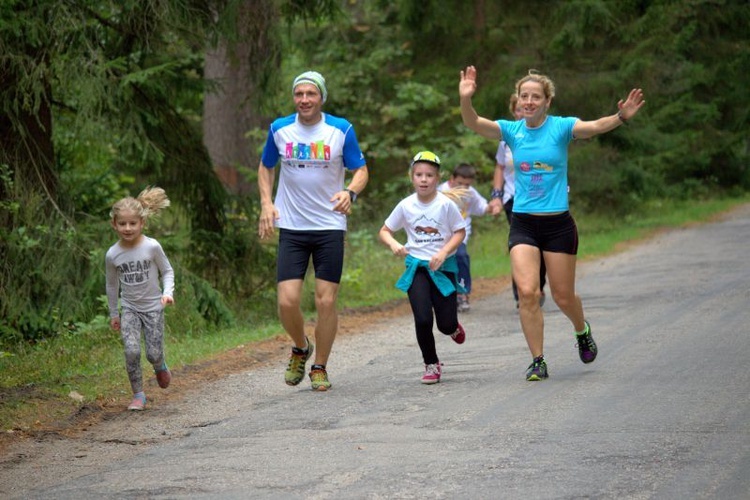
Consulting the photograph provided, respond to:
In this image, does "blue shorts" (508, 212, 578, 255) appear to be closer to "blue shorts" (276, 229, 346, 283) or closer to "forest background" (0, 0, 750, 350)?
"blue shorts" (276, 229, 346, 283)

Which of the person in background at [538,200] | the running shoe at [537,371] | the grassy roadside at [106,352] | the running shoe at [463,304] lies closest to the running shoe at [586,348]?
the person in background at [538,200]

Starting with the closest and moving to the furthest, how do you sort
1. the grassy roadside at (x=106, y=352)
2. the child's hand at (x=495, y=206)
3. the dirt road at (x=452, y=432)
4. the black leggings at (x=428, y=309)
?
the dirt road at (x=452, y=432) → the grassy roadside at (x=106, y=352) → the black leggings at (x=428, y=309) → the child's hand at (x=495, y=206)

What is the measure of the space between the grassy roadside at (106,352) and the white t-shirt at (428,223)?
2448mm

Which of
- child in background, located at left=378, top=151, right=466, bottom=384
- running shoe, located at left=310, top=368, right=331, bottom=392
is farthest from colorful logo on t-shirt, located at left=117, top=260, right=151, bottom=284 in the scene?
child in background, located at left=378, top=151, right=466, bottom=384

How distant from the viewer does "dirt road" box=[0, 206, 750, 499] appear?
19.0 ft

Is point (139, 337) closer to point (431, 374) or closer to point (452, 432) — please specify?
point (431, 374)

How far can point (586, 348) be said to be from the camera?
910cm

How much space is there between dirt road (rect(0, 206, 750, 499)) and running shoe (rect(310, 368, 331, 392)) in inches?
2.8

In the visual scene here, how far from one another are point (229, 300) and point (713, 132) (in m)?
22.5

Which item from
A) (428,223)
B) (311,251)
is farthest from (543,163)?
(311,251)

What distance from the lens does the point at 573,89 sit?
23781 mm

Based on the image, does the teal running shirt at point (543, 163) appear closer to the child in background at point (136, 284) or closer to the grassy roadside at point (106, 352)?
the child in background at point (136, 284)

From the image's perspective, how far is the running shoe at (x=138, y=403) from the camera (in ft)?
27.8

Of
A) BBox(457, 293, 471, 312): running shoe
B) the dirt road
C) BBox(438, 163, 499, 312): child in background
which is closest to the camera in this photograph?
the dirt road
